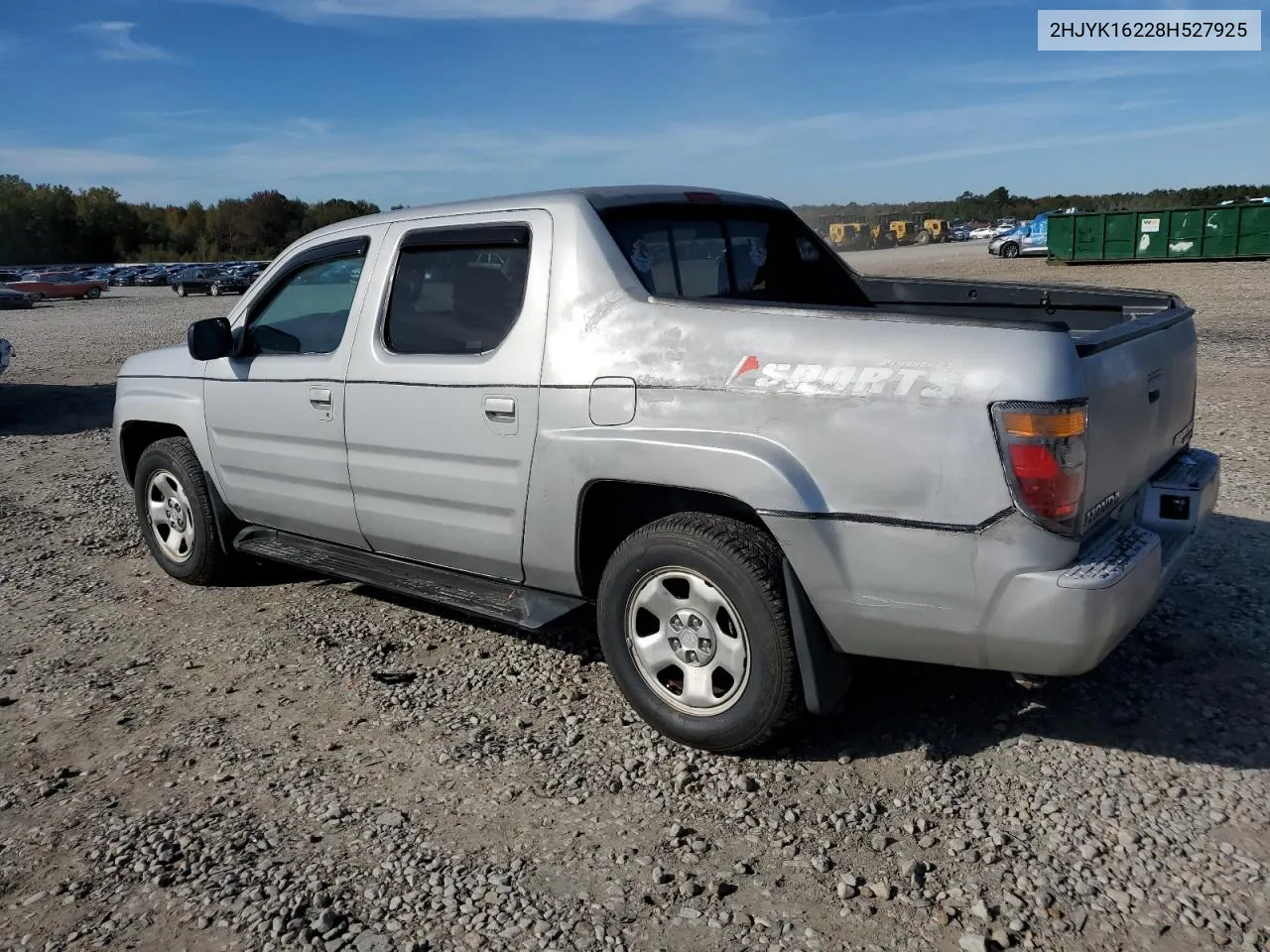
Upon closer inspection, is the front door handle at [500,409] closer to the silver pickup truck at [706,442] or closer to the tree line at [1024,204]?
the silver pickup truck at [706,442]

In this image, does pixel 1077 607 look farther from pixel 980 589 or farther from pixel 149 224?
pixel 149 224

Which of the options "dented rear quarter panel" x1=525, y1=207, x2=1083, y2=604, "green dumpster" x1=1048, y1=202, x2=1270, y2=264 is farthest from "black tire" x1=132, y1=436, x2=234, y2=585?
"green dumpster" x1=1048, y1=202, x2=1270, y2=264

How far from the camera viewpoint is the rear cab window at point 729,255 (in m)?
4.12

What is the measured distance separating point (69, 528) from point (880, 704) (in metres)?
5.76

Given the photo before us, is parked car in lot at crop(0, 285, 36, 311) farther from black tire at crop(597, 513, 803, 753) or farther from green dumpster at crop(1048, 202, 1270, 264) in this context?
black tire at crop(597, 513, 803, 753)

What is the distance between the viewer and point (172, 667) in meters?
4.77

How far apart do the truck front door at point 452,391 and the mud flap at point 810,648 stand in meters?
1.17

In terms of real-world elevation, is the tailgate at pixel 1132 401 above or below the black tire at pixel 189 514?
above

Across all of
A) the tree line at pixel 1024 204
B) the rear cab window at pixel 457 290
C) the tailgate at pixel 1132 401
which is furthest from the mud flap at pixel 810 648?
the tree line at pixel 1024 204

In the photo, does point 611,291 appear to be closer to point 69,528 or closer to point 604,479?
point 604,479

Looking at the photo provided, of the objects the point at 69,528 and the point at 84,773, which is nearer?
the point at 84,773

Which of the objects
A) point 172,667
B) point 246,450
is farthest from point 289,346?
point 172,667

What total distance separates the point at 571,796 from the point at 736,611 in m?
0.84

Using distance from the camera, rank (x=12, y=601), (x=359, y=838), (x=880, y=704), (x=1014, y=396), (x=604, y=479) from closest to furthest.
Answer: (x=1014, y=396) < (x=359, y=838) < (x=604, y=479) < (x=880, y=704) < (x=12, y=601)
